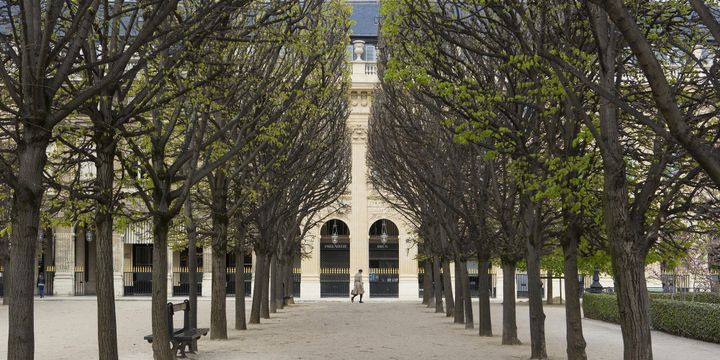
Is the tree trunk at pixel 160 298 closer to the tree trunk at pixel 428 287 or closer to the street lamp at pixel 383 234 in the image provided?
the tree trunk at pixel 428 287

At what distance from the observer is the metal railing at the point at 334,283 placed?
65000 millimetres

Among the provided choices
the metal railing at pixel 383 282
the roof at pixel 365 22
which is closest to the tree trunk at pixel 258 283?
the metal railing at pixel 383 282

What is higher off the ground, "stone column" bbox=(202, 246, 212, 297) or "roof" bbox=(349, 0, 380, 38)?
"roof" bbox=(349, 0, 380, 38)

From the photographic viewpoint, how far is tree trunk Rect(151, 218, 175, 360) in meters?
16.1

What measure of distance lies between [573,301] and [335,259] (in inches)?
2012

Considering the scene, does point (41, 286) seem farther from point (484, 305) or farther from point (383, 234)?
point (484, 305)

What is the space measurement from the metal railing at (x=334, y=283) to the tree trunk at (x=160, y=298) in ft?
159

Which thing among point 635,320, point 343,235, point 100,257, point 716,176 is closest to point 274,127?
point 100,257

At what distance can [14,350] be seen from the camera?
9.70 m

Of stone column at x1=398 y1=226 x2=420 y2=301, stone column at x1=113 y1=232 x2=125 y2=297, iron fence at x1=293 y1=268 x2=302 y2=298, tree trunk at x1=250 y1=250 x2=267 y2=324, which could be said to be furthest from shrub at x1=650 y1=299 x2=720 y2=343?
stone column at x1=113 y1=232 x2=125 y2=297

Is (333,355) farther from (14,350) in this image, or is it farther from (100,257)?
(14,350)

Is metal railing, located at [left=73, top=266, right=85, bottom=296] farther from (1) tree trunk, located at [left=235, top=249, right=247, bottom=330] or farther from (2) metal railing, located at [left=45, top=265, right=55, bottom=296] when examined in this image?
(1) tree trunk, located at [left=235, top=249, right=247, bottom=330]

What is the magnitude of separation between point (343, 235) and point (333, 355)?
Answer: 4655cm

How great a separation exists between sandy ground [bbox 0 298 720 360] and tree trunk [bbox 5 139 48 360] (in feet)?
31.7
